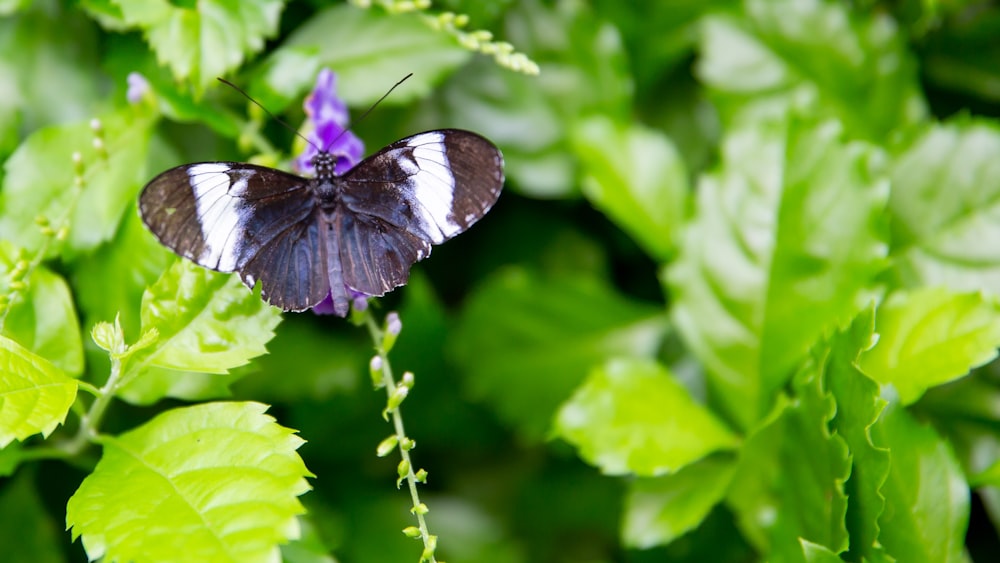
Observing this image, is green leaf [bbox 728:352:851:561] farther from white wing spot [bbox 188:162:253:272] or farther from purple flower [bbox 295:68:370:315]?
white wing spot [bbox 188:162:253:272]

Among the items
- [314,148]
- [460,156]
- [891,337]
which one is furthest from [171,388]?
[891,337]

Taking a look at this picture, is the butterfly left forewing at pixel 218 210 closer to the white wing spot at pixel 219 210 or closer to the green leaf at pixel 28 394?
the white wing spot at pixel 219 210

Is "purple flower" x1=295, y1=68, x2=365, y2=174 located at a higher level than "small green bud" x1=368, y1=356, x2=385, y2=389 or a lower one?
higher

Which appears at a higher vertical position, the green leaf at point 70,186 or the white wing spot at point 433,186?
the white wing spot at point 433,186

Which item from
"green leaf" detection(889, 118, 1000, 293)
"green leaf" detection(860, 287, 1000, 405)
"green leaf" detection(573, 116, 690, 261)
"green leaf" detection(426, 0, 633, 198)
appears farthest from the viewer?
"green leaf" detection(426, 0, 633, 198)

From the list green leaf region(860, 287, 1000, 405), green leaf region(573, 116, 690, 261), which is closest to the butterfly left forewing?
green leaf region(573, 116, 690, 261)

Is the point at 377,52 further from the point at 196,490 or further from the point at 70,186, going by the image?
the point at 196,490

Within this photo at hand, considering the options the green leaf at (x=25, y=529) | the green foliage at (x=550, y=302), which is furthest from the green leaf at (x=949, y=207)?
the green leaf at (x=25, y=529)
